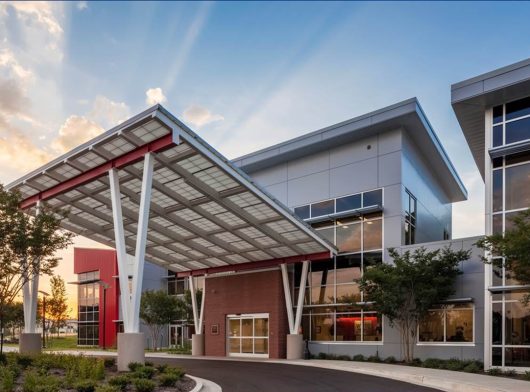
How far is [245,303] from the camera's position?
33.1 meters

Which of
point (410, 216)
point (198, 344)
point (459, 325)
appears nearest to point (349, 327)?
point (459, 325)

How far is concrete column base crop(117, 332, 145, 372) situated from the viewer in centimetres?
1864

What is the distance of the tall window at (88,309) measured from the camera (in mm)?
54906

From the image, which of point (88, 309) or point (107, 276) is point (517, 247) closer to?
point (107, 276)

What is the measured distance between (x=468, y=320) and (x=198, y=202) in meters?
13.5

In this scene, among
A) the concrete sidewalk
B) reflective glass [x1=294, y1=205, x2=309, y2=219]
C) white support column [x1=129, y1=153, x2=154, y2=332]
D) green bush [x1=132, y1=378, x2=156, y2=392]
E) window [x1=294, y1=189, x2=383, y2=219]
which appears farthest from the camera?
reflective glass [x1=294, y1=205, x2=309, y2=219]

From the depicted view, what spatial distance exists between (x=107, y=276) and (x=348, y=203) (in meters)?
32.1

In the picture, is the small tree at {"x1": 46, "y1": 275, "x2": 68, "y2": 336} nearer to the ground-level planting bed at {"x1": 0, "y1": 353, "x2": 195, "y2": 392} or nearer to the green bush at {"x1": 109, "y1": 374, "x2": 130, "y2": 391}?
the ground-level planting bed at {"x1": 0, "y1": 353, "x2": 195, "y2": 392}

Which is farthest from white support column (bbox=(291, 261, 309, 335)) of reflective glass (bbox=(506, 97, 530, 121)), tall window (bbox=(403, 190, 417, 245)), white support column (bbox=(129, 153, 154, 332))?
reflective glass (bbox=(506, 97, 530, 121))

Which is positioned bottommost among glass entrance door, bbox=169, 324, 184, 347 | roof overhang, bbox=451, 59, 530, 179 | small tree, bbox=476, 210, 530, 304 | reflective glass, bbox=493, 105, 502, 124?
glass entrance door, bbox=169, 324, 184, 347

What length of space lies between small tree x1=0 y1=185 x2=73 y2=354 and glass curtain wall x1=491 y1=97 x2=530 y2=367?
17.8 m

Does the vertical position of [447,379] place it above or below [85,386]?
below

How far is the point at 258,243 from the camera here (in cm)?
2947

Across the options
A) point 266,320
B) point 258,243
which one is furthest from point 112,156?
point 266,320
